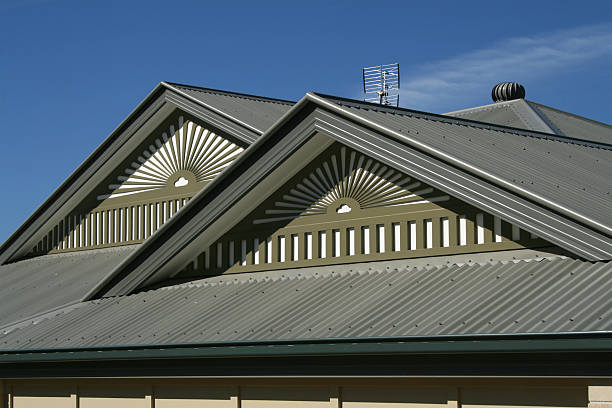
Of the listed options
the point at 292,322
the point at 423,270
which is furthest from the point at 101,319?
the point at 423,270

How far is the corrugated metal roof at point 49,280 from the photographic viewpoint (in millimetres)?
18297

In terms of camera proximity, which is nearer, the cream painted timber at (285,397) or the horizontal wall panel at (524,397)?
the horizontal wall panel at (524,397)

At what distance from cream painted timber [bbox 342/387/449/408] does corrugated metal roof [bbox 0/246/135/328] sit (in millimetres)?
6863

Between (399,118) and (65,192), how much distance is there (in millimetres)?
9817

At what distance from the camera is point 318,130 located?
1438 centimetres

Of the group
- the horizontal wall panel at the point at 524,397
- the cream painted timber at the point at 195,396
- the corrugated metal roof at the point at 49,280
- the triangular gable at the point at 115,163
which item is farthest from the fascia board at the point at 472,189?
the corrugated metal roof at the point at 49,280

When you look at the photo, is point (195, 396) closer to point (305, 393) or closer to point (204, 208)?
point (305, 393)

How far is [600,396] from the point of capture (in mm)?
9812

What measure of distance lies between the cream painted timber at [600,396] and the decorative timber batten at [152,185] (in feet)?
37.0

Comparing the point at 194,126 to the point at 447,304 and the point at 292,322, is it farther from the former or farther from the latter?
the point at 447,304

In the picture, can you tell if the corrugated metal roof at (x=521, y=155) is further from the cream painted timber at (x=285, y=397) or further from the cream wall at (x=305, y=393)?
the cream painted timber at (x=285, y=397)

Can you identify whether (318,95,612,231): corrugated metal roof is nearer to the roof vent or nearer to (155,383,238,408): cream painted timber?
(155,383,238,408): cream painted timber

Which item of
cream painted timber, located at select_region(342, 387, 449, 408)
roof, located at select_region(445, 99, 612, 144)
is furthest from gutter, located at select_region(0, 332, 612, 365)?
roof, located at select_region(445, 99, 612, 144)

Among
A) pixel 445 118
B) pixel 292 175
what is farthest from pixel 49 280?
pixel 445 118
